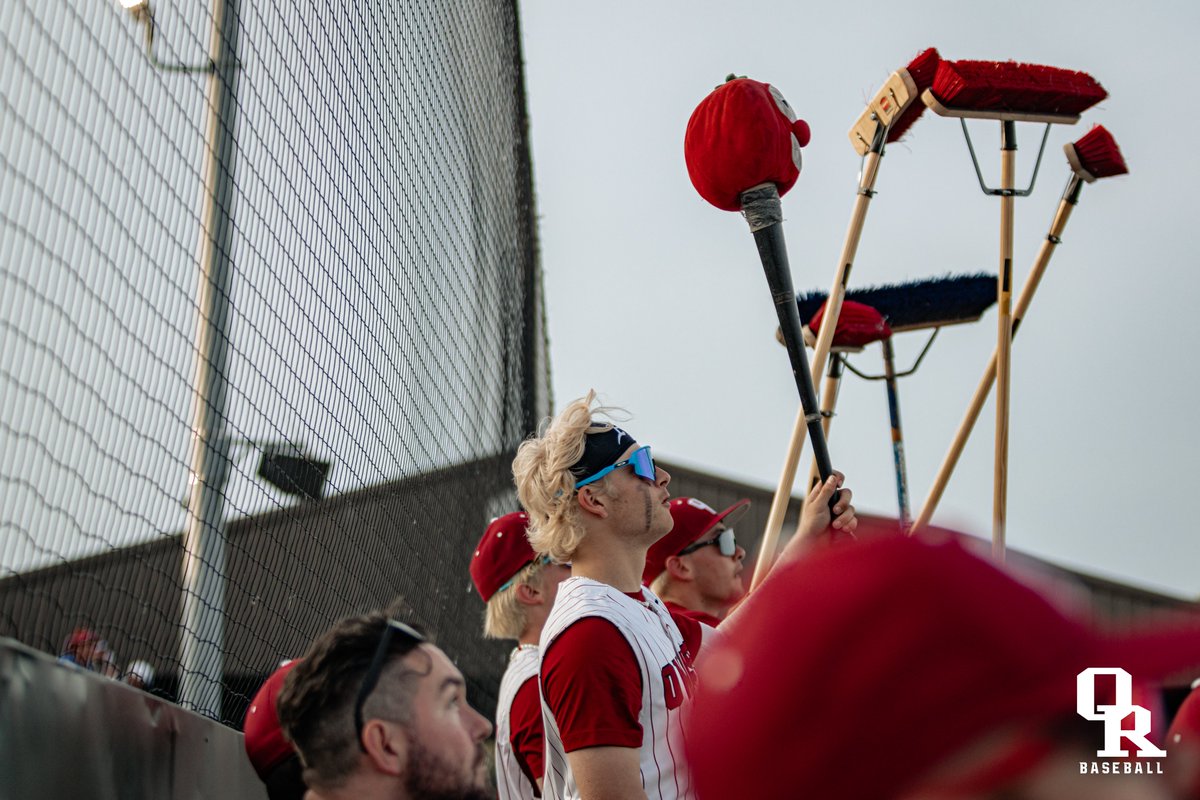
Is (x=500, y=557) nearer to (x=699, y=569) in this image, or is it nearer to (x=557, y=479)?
(x=699, y=569)

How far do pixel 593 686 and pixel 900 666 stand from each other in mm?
1699

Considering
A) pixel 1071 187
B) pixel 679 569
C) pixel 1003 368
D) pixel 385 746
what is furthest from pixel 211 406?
pixel 1071 187

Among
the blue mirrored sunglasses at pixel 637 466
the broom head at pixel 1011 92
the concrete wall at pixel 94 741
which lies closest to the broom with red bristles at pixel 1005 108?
the broom head at pixel 1011 92

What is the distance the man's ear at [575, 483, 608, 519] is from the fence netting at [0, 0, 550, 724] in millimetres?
645

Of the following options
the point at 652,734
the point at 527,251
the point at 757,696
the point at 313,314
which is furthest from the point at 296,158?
the point at 527,251

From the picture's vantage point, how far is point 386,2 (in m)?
3.72

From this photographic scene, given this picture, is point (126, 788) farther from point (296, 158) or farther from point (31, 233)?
point (296, 158)

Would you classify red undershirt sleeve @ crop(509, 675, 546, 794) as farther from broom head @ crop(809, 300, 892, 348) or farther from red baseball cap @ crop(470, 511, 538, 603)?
broom head @ crop(809, 300, 892, 348)

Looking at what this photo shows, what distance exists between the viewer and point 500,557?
3.78 metres

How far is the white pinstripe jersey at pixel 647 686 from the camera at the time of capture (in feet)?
7.93

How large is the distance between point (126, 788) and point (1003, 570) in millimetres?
1756

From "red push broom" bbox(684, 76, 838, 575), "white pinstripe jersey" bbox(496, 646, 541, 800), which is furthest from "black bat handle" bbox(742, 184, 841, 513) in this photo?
"white pinstripe jersey" bbox(496, 646, 541, 800)

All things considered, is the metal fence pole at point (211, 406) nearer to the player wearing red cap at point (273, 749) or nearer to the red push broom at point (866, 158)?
the player wearing red cap at point (273, 749)

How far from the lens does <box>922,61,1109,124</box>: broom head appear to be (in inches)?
138
